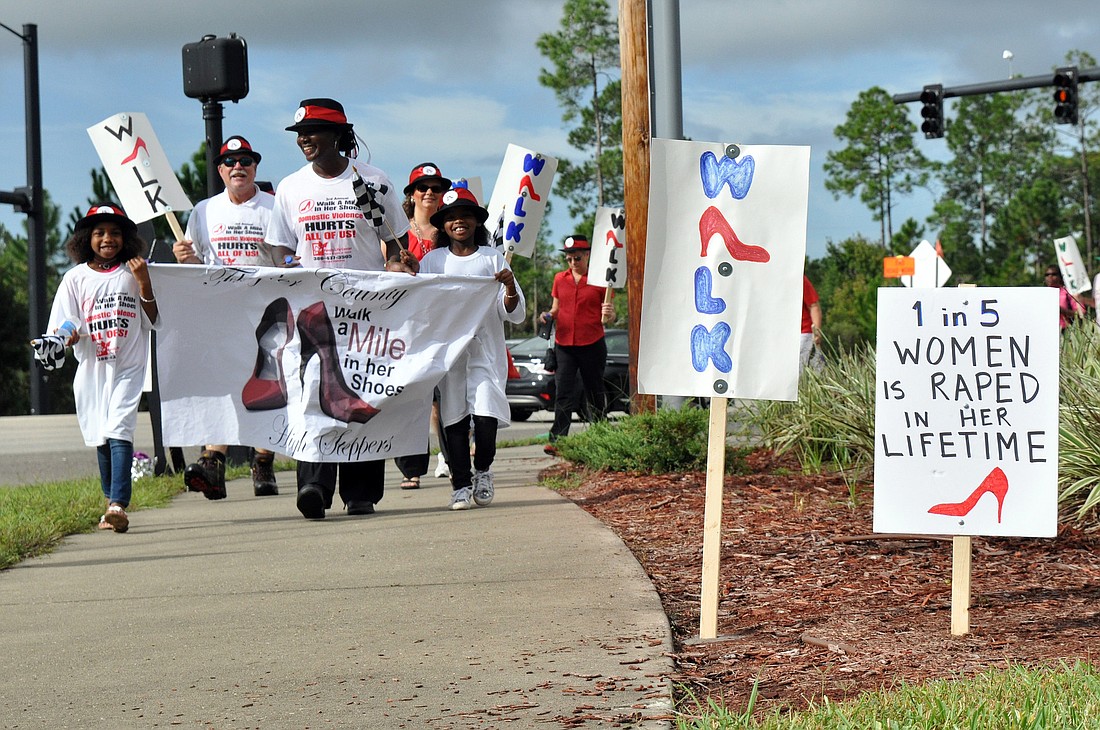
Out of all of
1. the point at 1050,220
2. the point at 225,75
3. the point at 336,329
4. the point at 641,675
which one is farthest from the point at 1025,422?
the point at 1050,220

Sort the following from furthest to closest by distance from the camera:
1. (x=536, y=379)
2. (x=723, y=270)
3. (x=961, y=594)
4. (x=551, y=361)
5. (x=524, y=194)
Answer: (x=536, y=379)
(x=551, y=361)
(x=524, y=194)
(x=723, y=270)
(x=961, y=594)

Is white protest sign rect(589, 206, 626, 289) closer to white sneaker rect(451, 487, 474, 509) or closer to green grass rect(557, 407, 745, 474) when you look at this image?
green grass rect(557, 407, 745, 474)

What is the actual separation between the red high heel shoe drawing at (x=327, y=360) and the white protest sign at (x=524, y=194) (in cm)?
290

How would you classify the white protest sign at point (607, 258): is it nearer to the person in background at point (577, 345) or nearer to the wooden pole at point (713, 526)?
the person in background at point (577, 345)

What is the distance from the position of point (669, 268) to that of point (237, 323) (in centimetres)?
390

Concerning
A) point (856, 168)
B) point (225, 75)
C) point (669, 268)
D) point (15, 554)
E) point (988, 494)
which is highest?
point (856, 168)

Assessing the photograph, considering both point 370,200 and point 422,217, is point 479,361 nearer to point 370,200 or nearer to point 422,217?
point 370,200

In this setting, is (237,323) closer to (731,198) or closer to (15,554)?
(15,554)

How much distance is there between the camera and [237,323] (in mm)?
8266

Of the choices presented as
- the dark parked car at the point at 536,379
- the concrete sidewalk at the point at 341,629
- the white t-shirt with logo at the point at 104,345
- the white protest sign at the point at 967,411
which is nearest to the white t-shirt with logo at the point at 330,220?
the white t-shirt with logo at the point at 104,345

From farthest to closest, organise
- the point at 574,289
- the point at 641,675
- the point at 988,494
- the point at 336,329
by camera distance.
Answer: the point at 574,289
the point at 336,329
the point at 988,494
the point at 641,675

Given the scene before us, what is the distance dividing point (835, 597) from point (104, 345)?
460 centimetres

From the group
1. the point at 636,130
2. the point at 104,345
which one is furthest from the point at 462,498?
the point at 636,130

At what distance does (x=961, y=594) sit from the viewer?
15.6ft
